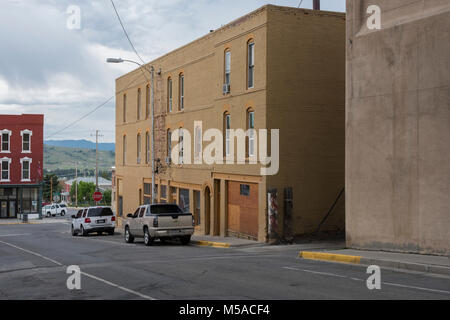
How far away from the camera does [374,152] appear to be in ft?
61.2

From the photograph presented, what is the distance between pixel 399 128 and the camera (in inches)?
698

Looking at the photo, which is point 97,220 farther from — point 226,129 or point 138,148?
point 226,129

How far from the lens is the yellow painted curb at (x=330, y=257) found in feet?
54.2

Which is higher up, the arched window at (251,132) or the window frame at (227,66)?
the window frame at (227,66)

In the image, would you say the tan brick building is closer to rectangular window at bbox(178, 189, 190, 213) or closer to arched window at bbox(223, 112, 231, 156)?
arched window at bbox(223, 112, 231, 156)

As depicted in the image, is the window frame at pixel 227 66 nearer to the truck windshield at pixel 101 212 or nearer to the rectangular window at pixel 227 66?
the rectangular window at pixel 227 66

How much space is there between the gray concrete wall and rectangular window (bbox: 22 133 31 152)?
186ft

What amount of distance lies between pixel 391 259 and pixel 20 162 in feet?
198

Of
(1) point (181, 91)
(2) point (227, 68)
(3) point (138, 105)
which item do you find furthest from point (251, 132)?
(3) point (138, 105)

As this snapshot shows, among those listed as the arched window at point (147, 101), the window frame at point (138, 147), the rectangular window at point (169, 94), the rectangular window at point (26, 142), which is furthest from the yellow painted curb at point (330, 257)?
the rectangular window at point (26, 142)

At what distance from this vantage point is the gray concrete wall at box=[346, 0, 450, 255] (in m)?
16.5

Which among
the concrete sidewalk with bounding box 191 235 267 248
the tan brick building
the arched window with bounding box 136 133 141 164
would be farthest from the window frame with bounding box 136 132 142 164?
the concrete sidewalk with bounding box 191 235 267 248
